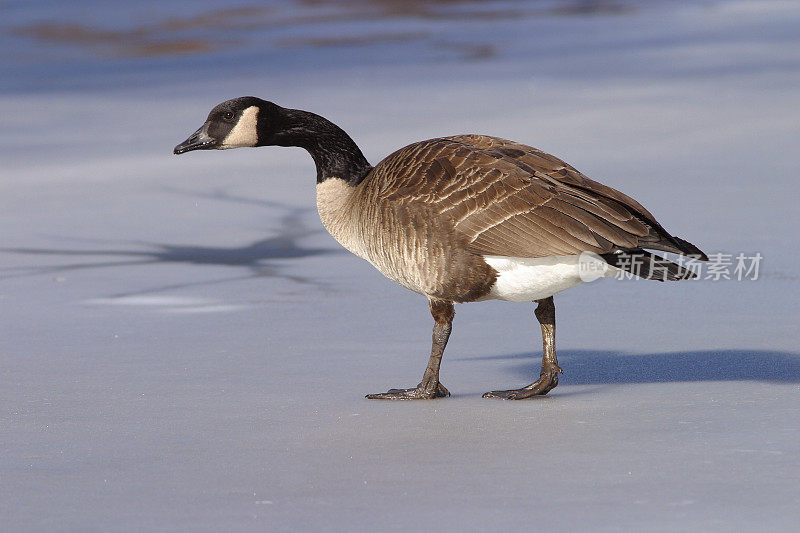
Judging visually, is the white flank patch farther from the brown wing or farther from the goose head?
the goose head

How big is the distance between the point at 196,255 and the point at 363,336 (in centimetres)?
246

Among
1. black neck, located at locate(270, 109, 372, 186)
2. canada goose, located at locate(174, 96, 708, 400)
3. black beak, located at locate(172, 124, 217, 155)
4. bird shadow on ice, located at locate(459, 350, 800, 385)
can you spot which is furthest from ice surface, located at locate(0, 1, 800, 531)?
black beak, located at locate(172, 124, 217, 155)

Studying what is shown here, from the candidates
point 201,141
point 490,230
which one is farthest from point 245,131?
point 490,230

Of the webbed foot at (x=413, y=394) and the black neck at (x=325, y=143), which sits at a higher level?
the black neck at (x=325, y=143)

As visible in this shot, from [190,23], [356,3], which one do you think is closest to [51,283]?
[190,23]

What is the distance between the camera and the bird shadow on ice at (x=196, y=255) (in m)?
8.34

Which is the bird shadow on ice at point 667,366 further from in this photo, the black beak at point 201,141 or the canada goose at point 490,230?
the black beak at point 201,141

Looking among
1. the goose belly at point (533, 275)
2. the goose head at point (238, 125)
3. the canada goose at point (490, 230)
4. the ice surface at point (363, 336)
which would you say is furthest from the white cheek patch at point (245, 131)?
the goose belly at point (533, 275)

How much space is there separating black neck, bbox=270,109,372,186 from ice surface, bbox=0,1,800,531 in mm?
944

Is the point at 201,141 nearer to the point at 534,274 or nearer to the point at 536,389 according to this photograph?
the point at 534,274

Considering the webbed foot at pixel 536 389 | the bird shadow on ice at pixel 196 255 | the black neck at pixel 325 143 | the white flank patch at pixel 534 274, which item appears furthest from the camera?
the bird shadow on ice at pixel 196 255

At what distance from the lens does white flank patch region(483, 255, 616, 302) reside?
5289 millimetres

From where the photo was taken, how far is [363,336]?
266 inches

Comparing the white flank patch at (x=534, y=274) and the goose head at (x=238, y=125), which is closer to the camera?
the white flank patch at (x=534, y=274)
